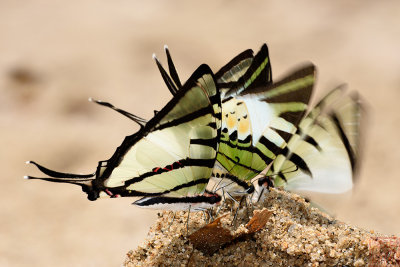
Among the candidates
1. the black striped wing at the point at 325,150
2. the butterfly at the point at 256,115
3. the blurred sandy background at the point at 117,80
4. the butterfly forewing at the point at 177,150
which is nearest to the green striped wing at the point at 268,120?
the butterfly at the point at 256,115

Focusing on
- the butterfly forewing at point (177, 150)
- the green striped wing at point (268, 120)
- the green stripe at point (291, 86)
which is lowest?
the butterfly forewing at point (177, 150)

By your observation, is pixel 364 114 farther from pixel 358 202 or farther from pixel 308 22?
pixel 308 22

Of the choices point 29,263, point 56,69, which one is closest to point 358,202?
point 29,263

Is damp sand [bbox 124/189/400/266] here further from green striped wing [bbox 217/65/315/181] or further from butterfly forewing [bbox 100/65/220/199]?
green striped wing [bbox 217/65/315/181]

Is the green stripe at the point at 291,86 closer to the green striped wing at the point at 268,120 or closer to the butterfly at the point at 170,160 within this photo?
the green striped wing at the point at 268,120

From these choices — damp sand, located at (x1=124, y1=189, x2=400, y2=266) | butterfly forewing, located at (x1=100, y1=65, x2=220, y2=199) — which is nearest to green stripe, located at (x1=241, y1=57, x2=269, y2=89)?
butterfly forewing, located at (x1=100, y1=65, x2=220, y2=199)

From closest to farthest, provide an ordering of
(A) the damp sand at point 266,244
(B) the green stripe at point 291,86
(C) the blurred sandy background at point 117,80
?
1. (A) the damp sand at point 266,244
2. (B) the green stripe at point 291,86
3. (C) the blurred sandy background at point 117,80

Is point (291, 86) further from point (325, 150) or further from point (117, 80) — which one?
point (117, 80)

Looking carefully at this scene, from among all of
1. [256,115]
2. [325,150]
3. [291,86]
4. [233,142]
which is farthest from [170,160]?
[325,150]
